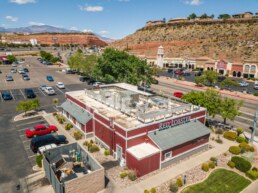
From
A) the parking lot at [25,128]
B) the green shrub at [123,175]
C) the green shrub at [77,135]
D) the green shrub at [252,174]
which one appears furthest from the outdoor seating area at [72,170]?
the green shrub at [252,174]

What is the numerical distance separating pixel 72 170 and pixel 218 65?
88.3 m

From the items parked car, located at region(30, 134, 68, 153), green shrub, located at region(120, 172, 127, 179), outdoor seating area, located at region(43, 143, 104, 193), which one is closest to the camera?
outdoor seating area, located at region(43, 143, 104, 193)

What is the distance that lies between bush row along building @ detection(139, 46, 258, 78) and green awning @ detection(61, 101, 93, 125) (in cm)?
7638

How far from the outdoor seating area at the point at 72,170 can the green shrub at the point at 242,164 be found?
52.8ft

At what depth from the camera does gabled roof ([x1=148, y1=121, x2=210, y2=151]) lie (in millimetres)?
25109

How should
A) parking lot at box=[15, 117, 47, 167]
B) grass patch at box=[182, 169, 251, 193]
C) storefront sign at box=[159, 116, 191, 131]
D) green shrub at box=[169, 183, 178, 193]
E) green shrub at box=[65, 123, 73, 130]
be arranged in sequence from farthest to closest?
green shrub at box=[65, 123, 73, 130] → parking lot at box=[15, 117, 47, 167] → storefront sign at box=[159, 116, 191, 131] → grass patch at box=[182, 169, 251, 193] → green shrub at box=[169, 183, 178, 193]

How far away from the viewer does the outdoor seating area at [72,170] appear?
64.3 ft

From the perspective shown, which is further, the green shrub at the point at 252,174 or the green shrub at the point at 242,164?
the green shrub at the point at 242,164

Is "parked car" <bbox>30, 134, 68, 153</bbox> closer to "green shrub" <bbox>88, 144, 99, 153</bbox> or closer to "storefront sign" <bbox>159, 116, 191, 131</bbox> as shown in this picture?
"green shrub" <bbox>88, 144, 99, 153</bbox>

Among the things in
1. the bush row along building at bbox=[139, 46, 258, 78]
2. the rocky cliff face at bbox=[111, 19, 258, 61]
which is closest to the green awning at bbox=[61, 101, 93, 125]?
the bush row along building at bbox=[139, 46, 258, 78]

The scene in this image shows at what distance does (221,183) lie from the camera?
74.0 ft

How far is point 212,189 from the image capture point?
70.7ft

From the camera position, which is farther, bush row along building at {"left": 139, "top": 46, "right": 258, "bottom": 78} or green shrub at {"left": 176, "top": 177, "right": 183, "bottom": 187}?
bush row along building at {"left": 139, "top": 46, "right": 258, "bottom": 78}

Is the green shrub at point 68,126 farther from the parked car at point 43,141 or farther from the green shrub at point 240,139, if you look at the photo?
the green shrub at point 240,139
